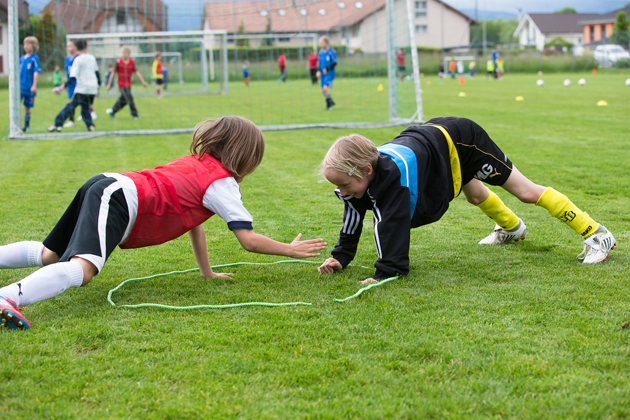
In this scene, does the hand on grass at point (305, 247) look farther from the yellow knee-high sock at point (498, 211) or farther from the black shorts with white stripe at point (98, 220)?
the yellow knee-high sock at point (498, 211)

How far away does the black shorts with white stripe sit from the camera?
2752 mm

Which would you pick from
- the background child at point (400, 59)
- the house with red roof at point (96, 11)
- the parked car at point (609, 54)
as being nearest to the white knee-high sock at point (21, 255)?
the house with red roof at point (96, 11)

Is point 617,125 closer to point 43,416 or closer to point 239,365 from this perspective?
point 239,365

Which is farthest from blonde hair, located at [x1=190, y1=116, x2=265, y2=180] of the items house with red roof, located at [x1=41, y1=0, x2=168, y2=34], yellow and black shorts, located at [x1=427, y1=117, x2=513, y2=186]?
house with red roof, located at [x1=41, y1=0, x2=168, y2=34]

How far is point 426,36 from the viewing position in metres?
70.3

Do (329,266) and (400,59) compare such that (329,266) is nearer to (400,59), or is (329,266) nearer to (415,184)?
(415,184)

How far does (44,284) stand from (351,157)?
1.63 m

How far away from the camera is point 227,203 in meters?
2.92

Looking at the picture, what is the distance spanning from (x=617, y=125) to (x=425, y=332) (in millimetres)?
9713

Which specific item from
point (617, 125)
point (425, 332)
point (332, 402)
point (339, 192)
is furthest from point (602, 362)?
point (617, 125)

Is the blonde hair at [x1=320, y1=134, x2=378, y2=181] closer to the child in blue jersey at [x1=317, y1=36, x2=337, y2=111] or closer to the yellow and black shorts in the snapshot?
the yellow and black shorts

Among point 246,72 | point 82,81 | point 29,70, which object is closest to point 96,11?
point 29,70

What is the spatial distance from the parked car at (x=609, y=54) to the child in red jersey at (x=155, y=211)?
4507cm

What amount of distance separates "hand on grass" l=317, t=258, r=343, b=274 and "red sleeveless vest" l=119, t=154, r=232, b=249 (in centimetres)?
84
